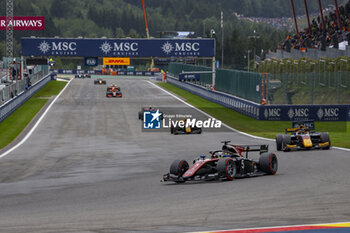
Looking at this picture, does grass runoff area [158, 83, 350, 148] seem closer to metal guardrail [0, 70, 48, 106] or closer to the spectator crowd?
metal guardrail [0, 70, 48, 106]

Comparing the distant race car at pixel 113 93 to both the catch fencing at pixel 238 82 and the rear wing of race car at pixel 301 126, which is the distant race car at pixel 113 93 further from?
the rear wing of race car at pixel 301 126

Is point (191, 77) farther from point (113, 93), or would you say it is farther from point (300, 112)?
point (300, 112)

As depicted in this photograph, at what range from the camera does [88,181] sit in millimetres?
17391

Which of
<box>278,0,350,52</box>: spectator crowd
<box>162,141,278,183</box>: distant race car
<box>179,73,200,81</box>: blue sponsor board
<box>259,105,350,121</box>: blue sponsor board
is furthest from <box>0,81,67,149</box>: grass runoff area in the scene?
<box>278,0,350,52</box>: spectator crowd

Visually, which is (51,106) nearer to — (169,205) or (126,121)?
(126,121)

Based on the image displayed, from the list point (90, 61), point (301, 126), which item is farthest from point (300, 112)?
point (90, 61)

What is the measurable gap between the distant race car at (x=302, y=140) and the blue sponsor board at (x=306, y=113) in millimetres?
17964

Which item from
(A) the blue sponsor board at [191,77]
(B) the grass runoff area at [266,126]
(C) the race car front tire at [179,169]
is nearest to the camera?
(C) the race car front tire at [179,169]

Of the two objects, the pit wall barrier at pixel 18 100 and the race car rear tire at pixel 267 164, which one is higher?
the race car rear tire at pixel 267 164

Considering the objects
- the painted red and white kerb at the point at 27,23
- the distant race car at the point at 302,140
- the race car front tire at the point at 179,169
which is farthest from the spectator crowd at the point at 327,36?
the race car front tire at the point at 179,169

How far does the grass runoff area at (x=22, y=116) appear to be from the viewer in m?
35.5

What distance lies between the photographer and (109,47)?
2741 inches

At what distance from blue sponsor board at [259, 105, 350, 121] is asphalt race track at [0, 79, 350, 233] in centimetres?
1383

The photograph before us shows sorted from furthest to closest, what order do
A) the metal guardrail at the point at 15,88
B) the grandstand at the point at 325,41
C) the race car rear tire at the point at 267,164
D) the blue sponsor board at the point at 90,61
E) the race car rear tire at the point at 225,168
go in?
the blue sponsor board at the point at 90,61 < the grandstand at the point at 325,41 < the metal guardrail at the point at 15,88 < the race car rear tire at the point at 267,164 < the race car rear tire at the point at 225,168
